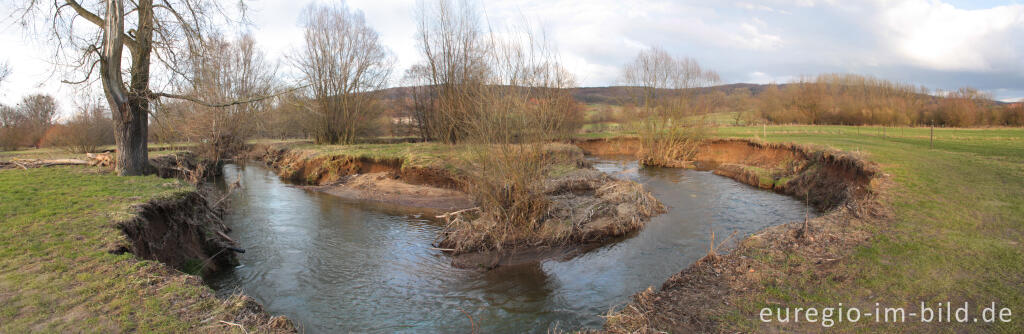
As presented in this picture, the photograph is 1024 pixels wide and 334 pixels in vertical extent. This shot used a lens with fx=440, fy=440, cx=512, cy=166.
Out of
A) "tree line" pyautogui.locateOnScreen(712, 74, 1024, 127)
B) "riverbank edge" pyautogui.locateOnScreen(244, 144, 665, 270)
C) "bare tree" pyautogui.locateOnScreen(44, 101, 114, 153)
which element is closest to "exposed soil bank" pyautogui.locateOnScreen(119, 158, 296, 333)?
"riverbank edge" pyautogui.locateOnScreen(244, 144, 665, 270)

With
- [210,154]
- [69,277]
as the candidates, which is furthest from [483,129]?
[210,154]

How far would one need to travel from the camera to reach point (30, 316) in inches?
149

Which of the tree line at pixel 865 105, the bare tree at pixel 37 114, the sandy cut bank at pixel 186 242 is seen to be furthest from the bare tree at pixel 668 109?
the bare tree at pixel 37 114

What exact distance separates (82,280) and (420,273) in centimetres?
429

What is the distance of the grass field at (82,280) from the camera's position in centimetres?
381

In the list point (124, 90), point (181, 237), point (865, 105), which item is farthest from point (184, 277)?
point (865, 105)

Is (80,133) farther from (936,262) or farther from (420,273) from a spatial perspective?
(936,262)

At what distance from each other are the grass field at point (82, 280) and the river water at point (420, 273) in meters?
1.64

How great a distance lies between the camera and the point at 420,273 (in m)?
7.69

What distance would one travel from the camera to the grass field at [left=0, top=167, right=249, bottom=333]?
12.5 feet

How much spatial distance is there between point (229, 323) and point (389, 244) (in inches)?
225

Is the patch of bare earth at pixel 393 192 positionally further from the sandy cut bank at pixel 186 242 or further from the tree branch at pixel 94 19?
the tree branch at pixel 94 19

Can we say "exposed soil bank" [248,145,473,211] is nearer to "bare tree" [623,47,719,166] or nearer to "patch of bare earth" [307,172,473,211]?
"patch of bare earth" [307,172,473,211]

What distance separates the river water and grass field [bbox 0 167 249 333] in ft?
5.37
